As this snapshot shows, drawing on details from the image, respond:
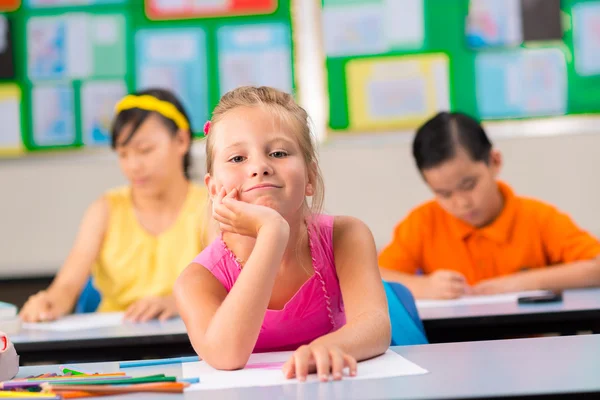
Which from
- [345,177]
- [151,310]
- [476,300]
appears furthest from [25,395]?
[345,177]

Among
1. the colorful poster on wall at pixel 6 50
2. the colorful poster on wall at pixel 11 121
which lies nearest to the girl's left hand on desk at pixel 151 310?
the colorful poster on wall at pixel 11 121

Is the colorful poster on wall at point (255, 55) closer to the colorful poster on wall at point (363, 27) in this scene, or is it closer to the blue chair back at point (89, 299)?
the colorful poster on wall at point (363, 27)

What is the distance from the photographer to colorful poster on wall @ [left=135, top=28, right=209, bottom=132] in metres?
3.82

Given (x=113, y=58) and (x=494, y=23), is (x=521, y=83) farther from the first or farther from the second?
(x=113, y=58)

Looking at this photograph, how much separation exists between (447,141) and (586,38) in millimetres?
1389

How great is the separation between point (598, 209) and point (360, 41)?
127cm

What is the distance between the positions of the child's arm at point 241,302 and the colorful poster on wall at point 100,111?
2.51m

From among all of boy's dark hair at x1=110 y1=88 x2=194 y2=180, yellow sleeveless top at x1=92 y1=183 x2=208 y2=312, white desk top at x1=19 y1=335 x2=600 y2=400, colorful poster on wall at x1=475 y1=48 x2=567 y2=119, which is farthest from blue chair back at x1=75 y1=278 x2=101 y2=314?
colorful poster on wall at x1=475 y1=48 x2=567 y2=119

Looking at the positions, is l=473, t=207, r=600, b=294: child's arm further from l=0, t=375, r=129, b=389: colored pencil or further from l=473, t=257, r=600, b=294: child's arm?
l=0, t=375, r=129, b=389: colored pencil

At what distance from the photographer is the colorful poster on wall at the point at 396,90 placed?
3703 mm

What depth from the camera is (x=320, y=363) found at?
114 centimetres

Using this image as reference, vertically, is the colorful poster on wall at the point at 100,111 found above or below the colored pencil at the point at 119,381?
above

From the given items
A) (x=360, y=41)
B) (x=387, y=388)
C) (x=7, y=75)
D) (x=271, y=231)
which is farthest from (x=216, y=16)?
(x=387, y=388)

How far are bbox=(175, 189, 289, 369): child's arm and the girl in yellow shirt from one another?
4.35 ft
